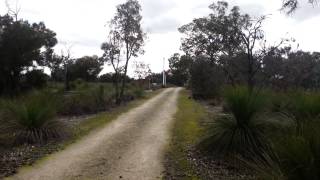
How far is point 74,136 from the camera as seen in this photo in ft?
45.9

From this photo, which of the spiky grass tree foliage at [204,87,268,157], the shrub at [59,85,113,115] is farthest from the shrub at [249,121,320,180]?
the shrub at [59,85,113,115]

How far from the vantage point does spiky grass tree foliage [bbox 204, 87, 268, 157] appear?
408 inches

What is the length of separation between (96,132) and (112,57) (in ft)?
52.9

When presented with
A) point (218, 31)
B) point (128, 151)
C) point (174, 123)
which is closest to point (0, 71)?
point (218, 31)

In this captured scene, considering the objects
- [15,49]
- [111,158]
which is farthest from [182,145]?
[15,49]

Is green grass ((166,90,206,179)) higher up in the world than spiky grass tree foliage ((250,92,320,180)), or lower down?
lower down

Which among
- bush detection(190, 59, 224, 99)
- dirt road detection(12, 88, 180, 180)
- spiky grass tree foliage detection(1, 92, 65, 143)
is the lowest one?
dirt road detection(12, 88, 180, 180)

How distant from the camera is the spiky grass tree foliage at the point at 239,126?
408 inches

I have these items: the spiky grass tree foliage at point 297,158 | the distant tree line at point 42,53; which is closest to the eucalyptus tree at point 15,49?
the distant tree line at point 42,53

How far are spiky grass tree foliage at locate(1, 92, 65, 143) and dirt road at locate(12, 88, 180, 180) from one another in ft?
3.17

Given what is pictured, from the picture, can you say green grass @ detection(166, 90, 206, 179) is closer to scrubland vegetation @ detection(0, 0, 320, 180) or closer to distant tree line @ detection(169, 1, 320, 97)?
scrubland vegetation @ detection(0, 0, 320, 180)

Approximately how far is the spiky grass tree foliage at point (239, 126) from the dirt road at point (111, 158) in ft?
4.66

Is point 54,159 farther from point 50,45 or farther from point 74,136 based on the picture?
point 50,45

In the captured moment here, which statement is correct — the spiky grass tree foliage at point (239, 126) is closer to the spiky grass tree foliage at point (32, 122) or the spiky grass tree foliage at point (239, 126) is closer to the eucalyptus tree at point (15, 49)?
the spiky grass tree foliage at point (32, 122)
